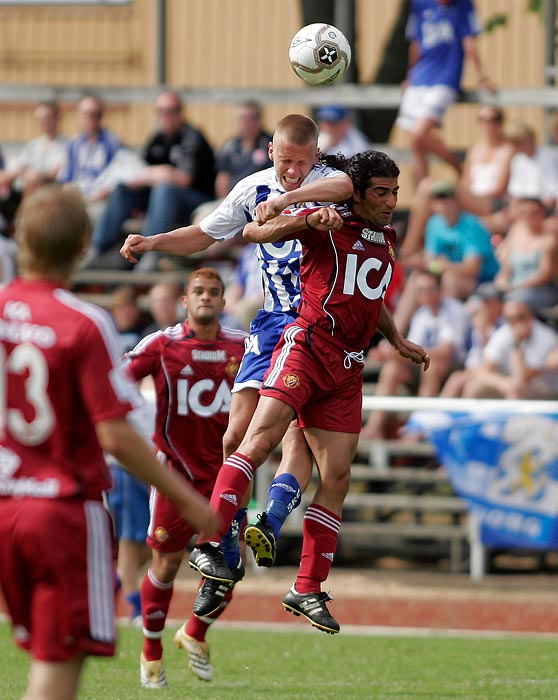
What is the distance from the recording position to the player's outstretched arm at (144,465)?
4387mm

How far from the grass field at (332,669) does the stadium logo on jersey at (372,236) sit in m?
2.58

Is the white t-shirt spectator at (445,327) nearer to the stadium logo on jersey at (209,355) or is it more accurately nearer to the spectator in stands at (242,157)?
the spectator in stands at (242,157)

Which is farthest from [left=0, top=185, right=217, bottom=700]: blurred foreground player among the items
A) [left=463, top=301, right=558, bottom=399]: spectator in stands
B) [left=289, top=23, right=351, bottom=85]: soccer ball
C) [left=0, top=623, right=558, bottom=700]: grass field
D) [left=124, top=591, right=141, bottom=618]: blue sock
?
[left=463, top=301, right=558, bottom=399]: spectator in stands

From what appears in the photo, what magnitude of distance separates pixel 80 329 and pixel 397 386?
31.7ft

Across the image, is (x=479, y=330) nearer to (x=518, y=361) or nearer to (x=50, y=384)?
(x=518, y=361)

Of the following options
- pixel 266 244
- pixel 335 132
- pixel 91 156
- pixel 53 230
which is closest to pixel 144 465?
pixel 53 230

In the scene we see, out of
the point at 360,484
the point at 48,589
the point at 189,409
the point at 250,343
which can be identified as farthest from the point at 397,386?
the point at 48,589

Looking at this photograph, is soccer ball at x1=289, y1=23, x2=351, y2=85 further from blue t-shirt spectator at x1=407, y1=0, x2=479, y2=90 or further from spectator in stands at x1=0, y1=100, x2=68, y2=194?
spectator in stands at x1=0, y1=100, x2=68, y2=194

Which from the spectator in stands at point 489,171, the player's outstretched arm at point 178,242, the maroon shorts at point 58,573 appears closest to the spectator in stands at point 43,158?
the spectator in stands at point 489,171

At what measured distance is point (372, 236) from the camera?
7.44 metres

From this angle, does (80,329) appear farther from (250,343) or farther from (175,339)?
(175,339)

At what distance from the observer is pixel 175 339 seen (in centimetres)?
897

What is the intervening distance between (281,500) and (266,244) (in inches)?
57.8

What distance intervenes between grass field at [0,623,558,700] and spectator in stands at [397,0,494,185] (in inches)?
239
